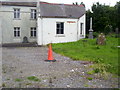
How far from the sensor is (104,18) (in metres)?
36.6

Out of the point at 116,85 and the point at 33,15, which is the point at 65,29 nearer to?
the point at 33,15

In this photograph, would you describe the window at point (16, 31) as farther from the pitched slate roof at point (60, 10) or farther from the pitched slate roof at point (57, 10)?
the pitched slate roof at point (60, 10)

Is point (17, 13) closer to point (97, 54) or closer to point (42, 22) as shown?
point (42, 22)

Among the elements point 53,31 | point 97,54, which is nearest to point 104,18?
point 53,31

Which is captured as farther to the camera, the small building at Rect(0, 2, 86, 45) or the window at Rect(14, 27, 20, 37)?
the window at Rect(14, 27, 20, 37)

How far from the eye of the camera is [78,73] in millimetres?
8469

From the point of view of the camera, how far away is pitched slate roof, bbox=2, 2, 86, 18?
24789 millimetres

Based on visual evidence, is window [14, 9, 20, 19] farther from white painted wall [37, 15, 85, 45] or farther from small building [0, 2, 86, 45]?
white painted wall [37, 15, 85, 45]

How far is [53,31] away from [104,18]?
1500 cm

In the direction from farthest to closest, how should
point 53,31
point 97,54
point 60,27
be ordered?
1. point 60,27
2. point 53,31
3. point 97,54

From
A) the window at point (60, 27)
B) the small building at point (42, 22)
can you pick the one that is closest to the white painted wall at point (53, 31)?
the small building at point (42, 22)

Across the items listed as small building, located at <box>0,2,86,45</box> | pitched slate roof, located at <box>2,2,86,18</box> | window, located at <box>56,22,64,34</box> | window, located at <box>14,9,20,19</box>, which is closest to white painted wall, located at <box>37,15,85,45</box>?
small building, located at <box>0,2,86,45</box>

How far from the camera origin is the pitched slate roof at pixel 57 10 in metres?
24.8

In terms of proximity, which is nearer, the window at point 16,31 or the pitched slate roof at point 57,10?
the pitched slate roof at point 57,10
